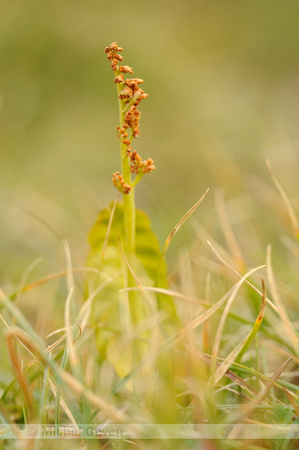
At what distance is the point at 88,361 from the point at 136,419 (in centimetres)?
24

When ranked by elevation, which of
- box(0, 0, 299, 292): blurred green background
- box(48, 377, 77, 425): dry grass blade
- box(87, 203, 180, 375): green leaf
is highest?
box(0, 0, 299, 292): blurred green background

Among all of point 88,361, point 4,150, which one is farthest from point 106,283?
point 4,150

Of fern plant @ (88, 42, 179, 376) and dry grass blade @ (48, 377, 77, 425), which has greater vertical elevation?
fern plant @ (88, 42, 179, 376)

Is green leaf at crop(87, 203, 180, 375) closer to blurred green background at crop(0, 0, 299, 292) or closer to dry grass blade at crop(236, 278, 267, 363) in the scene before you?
dry grass blade at crop(236, 278, 267, 363)

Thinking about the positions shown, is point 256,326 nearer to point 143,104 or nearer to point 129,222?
point 129,222

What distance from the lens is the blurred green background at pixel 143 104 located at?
193 centimetres

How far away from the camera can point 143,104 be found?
9.16 ft

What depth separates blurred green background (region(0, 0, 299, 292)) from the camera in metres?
1.93

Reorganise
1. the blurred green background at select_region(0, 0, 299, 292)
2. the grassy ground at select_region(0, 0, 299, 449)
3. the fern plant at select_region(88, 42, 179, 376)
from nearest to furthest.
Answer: the grassy ground at select_region(0, 0, 299, 449)
the fern plant at select_region(88, 42, 179, 376)
the blurred green background at select_region(0, 0, 299, 292)

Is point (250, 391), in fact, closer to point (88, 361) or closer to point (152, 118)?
point (88, 361)

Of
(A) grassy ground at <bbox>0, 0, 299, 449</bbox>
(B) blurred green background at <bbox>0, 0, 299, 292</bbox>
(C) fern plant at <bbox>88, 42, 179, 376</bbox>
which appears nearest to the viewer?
(A) grassy ground at <bbox>0, 0, 299, 449</bbox>

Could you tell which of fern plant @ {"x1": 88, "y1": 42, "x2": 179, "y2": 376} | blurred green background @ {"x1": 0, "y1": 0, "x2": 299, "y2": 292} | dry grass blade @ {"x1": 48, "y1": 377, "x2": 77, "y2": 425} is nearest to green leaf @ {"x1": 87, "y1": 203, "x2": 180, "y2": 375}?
fern plant @ {"x1": 88, "y1": 42, "x2": 179, "y2": 376}

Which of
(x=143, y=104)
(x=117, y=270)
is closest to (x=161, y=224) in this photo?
(x=117, y=270)

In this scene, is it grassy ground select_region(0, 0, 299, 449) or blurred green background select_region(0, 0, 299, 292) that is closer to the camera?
grassy ground select_region(0, 0, 299, 449)
